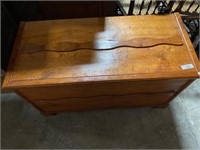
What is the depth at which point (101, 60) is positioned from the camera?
83 cm

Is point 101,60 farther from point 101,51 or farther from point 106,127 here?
point 106,127

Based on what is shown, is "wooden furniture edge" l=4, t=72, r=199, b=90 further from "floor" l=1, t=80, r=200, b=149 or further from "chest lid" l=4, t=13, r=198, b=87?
"floor" l=1, t=80, r=200, b=149

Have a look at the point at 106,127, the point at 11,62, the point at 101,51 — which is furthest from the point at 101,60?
the point at 106,127

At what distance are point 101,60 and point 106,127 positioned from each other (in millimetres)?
552

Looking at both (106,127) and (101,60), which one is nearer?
(101,60)

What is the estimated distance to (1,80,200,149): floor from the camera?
3.72ft

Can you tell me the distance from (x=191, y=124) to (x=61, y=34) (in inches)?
40.2

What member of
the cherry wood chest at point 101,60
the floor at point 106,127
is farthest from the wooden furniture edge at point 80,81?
the floor at point 106,127

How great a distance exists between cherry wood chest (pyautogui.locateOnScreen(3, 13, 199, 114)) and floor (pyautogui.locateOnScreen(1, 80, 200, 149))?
0.26 m

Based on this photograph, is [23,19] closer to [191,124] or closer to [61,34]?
[61,34]

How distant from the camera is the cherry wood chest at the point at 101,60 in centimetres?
79

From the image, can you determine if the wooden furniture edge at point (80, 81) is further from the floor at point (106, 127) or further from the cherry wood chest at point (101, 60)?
the floor at point (106, 127)

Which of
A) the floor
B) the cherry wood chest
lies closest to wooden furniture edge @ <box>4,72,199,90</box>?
the cherry wood chest

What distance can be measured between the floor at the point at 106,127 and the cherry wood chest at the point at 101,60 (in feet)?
0.84
